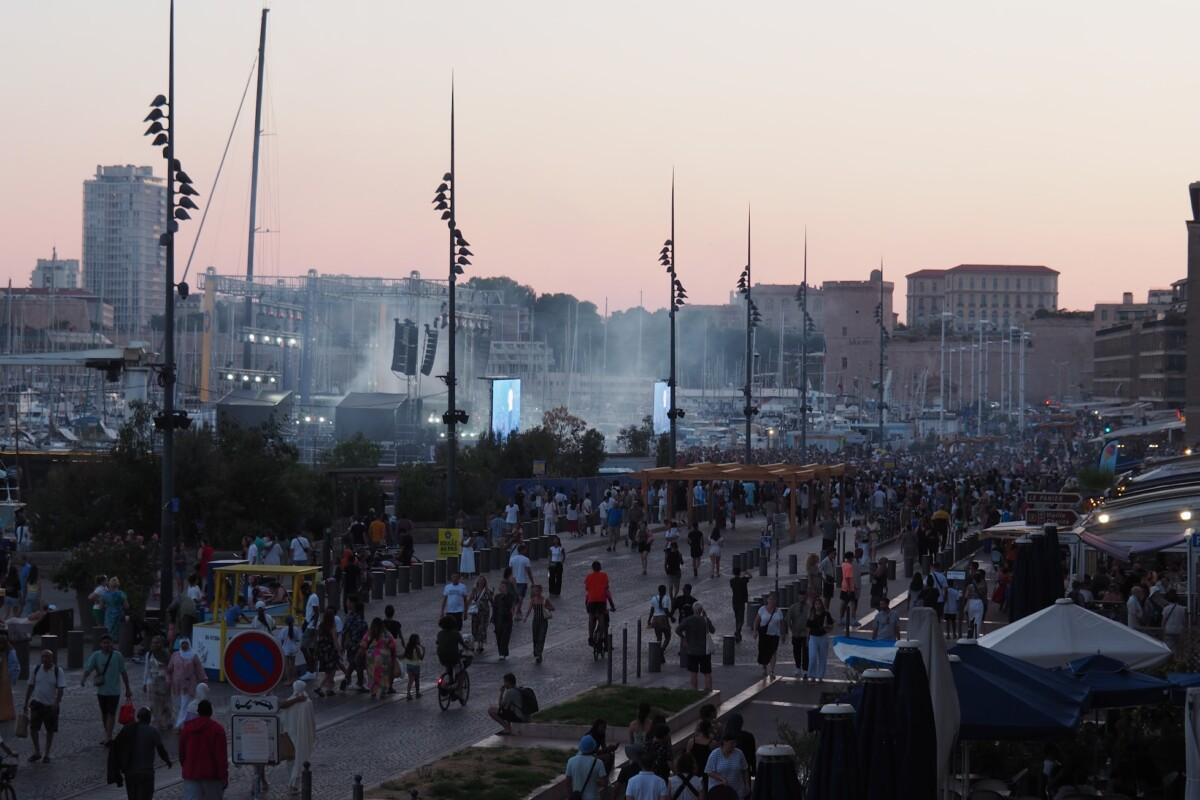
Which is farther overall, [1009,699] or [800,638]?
[800,638]

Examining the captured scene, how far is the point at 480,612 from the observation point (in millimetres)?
23000

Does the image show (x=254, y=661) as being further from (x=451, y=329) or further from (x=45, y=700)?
(x=451, y=329)

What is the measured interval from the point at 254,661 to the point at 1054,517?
20.5 meters

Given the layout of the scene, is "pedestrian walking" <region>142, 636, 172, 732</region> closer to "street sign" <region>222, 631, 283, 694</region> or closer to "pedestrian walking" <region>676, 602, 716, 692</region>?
"pedestrian walking" <region>676, 602, 716, 692</region>

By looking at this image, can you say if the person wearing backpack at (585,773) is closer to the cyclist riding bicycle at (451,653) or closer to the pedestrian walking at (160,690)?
the pedestrian walking at (160,690)

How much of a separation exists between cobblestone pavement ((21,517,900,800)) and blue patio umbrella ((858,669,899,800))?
253 inches

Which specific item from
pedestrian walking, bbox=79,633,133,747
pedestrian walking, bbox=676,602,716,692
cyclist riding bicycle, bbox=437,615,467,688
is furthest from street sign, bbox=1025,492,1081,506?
pedestrian walking, bbox=79,633,133,747

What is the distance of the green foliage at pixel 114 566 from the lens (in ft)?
79.6

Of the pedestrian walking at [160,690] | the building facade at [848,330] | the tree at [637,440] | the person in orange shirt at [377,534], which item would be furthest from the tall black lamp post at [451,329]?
the building facade at [848,330]

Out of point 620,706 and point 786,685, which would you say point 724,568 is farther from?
point 620,706

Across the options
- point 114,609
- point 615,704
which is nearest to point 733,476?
point 114,609

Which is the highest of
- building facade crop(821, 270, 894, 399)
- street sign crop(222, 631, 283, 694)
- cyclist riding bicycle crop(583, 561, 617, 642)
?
building facade crop(821, 270, 894, 399)

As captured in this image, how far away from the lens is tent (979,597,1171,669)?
13.9 m

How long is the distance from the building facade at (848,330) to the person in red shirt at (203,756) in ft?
556
